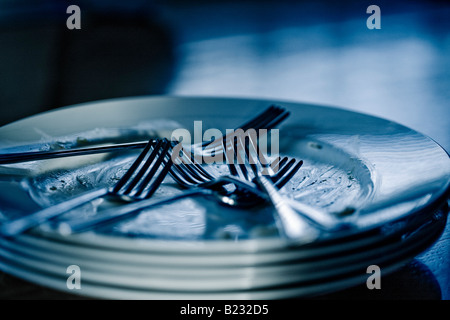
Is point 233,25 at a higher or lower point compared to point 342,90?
higher

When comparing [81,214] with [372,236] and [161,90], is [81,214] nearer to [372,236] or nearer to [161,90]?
[372,236]

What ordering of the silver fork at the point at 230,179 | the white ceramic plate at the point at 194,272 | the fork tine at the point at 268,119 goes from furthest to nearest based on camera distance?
the fork tine at the point at 268,119
the silver fork at the point at 230,179
the white ceramic plate at the point at 194,272

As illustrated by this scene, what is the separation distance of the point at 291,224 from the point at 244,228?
4cm

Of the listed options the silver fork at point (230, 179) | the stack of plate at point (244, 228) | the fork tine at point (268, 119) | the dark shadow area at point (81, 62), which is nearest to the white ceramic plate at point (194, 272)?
the stack of plate at point (244, 228)

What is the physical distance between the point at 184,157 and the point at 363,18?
165 cm

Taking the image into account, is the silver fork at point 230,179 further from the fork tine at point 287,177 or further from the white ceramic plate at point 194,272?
the white ceramic plate at point 194,272

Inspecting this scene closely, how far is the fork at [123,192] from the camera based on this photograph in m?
0.27

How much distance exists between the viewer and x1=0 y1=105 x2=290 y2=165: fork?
0.43 metres

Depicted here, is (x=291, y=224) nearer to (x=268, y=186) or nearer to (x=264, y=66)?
(x=268, y=186)

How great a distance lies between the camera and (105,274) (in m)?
0.25

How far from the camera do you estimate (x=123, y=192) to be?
364mm

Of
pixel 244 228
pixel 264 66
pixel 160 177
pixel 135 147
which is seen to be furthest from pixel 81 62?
pixel 244 228
